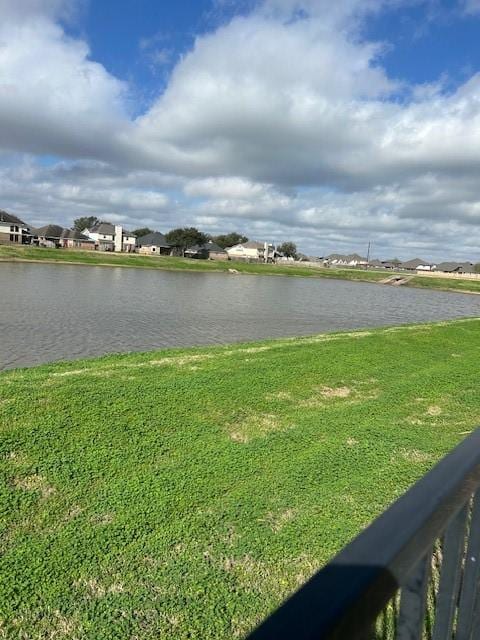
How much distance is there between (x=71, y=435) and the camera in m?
6.36

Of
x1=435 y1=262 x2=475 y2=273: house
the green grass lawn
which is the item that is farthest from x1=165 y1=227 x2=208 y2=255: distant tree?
the green grass lawn

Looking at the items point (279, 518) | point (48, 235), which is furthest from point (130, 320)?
point (48, 235)

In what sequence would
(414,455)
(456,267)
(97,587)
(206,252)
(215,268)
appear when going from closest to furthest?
(97,587) < (414,455) < (215,268) < (206,252) < (456,267)

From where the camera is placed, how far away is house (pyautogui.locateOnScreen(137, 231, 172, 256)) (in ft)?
392

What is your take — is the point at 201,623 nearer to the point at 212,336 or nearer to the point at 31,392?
the point at 31,392

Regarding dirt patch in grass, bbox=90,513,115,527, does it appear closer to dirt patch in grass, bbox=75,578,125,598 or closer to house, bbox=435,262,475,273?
dirt patch in grass, bbox=75,578,125,598

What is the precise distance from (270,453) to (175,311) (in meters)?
18.6

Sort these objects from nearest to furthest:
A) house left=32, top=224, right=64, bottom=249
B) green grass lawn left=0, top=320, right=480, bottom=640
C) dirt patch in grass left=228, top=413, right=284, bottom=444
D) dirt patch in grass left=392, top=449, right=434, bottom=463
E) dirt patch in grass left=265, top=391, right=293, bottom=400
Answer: green grass lawn left=0, top=320, right=480, bottom=640 → dirt patch in grass left=392, top=449, right=434, bottom=463 → dirt patch in grass left=228, top=413, right=284, bottom=444 → dirt patch in grass left=265, top=391, right=293, bottom=400 → house left=32, top=224, right=64, bottom=249

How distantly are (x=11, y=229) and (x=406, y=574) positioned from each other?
105653 millimetres

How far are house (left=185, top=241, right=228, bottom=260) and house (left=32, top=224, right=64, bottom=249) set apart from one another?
31.3m

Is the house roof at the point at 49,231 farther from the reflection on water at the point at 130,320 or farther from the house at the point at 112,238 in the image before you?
the reflection on water at the point at 130,320

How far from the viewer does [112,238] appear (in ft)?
402

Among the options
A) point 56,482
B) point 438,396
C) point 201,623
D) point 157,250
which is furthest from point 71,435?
point 157,250

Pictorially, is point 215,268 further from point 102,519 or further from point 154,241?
point 102,519
